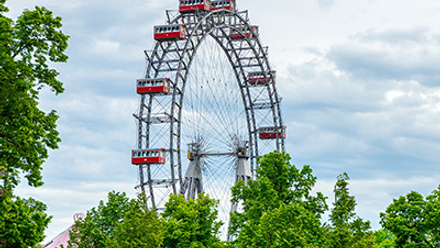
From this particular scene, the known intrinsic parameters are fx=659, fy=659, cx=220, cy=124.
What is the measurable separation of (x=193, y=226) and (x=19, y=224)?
20.5 metres

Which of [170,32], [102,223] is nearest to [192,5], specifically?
[170,32]

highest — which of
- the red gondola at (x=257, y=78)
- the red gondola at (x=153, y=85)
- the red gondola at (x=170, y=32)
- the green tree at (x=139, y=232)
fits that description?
the red gondola at (x=257, y=78)

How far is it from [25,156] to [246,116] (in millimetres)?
51388

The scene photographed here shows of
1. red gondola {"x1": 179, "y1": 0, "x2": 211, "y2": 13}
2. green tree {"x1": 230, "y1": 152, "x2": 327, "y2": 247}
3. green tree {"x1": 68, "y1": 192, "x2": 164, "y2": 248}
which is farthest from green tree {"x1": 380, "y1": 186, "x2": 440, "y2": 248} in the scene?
red gondola {"x1": 179, "y1": 0, "x2": 211, "y2": 13}

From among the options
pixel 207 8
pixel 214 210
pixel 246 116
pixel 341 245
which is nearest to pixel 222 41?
pixel 207 8

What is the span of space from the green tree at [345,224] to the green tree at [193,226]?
31.2 ft

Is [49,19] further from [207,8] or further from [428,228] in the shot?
[207,8]

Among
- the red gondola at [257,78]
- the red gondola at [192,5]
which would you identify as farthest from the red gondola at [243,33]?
the red gondola at [192,5]

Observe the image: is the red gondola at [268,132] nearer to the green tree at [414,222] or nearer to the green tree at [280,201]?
the green tree at [414,222]

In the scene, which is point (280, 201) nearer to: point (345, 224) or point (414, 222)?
point (345, 224)

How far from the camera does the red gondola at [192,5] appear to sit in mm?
63403

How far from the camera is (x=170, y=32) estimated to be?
59531 millimetres

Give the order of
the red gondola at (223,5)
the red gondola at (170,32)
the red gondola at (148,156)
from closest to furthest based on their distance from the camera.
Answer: the red gondola at (148,156) < the red gondola at (170,32) < the red gondola at (223,5)

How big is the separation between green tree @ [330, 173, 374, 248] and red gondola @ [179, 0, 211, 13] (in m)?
32.0
